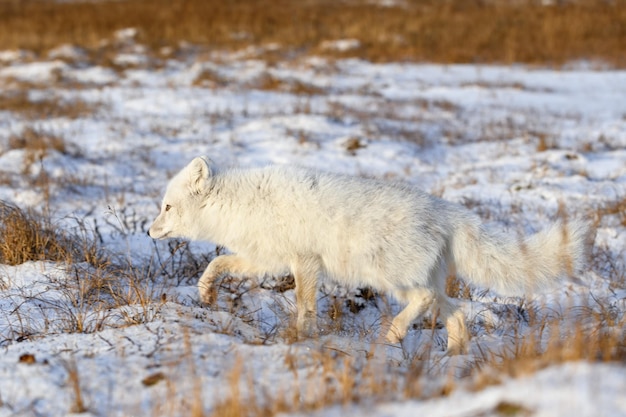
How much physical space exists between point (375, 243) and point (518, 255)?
3.09 feet

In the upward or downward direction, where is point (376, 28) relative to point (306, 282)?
upward

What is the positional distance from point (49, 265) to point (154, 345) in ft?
6.71

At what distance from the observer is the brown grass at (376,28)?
2038 centimetres

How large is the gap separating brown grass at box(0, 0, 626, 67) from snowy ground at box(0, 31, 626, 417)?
1373 millimetres

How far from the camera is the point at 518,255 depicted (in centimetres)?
411

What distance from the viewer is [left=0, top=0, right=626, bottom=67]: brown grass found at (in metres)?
20.4

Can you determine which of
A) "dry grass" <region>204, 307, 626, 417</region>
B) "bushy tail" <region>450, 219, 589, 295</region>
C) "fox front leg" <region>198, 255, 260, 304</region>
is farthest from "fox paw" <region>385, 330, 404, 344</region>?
"fox front leg" <region>198, 255, 260, 304</region>

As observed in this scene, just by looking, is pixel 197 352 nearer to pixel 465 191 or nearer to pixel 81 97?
pixel 465 191

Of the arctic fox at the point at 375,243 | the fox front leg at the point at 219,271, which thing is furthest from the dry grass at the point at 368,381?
the fox front leg at the point at 219,271

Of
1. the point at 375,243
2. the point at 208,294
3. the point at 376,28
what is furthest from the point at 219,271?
the point at 376,28

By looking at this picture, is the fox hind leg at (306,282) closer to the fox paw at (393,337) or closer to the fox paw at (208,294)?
the fox paw at (393,337)

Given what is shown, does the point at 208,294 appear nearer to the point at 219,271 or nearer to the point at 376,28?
the point at 219,271

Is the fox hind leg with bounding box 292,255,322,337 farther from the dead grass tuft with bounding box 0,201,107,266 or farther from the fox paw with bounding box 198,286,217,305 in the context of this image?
the dead grass tuft with bounding box 0,201,107,266

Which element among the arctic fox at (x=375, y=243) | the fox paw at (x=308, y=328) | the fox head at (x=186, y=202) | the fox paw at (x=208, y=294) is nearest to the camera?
the fox paw at (x=308, y=328)
